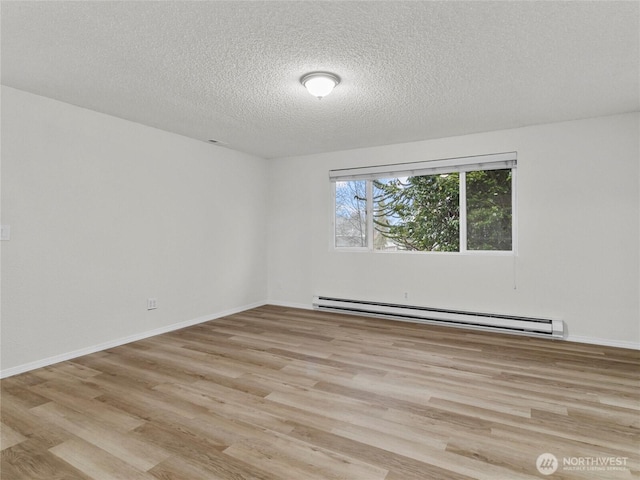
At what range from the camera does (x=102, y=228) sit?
3.60 meters

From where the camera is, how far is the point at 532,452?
1.88 meters

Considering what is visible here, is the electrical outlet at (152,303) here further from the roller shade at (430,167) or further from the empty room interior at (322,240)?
the roller shade at (430,167)

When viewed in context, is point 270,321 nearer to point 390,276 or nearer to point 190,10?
point 390,276

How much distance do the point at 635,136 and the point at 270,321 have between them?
4.61 metres

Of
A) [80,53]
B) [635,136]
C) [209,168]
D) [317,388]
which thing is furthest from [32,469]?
[635,136]

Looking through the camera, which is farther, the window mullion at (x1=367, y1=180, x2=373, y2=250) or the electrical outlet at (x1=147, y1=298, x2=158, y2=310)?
the window mullion at (x1=367, y1=180, x2=373, y2=250)

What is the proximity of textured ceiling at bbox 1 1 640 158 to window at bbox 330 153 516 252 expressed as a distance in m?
0.75

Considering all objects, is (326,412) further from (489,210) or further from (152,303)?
(489,210)

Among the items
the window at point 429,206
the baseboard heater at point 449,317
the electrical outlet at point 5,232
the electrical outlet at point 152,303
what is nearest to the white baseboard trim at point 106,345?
the electrical outlet at point 152,303

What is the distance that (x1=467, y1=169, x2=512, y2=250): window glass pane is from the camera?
4270mm

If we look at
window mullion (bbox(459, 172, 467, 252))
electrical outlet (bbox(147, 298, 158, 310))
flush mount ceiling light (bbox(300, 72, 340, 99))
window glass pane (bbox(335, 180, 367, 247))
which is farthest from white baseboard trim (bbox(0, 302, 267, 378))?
window mullion (bbox(459, 172, 467, 252))

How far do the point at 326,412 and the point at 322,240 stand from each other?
334 centimetres

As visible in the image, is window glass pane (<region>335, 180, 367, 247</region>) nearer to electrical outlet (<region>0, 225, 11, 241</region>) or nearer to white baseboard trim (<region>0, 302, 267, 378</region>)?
white baseboard trim (<region>0, 302, 267, 378</region>)

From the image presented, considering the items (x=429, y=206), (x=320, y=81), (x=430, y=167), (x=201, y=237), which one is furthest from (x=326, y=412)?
(x=430, y=167)
